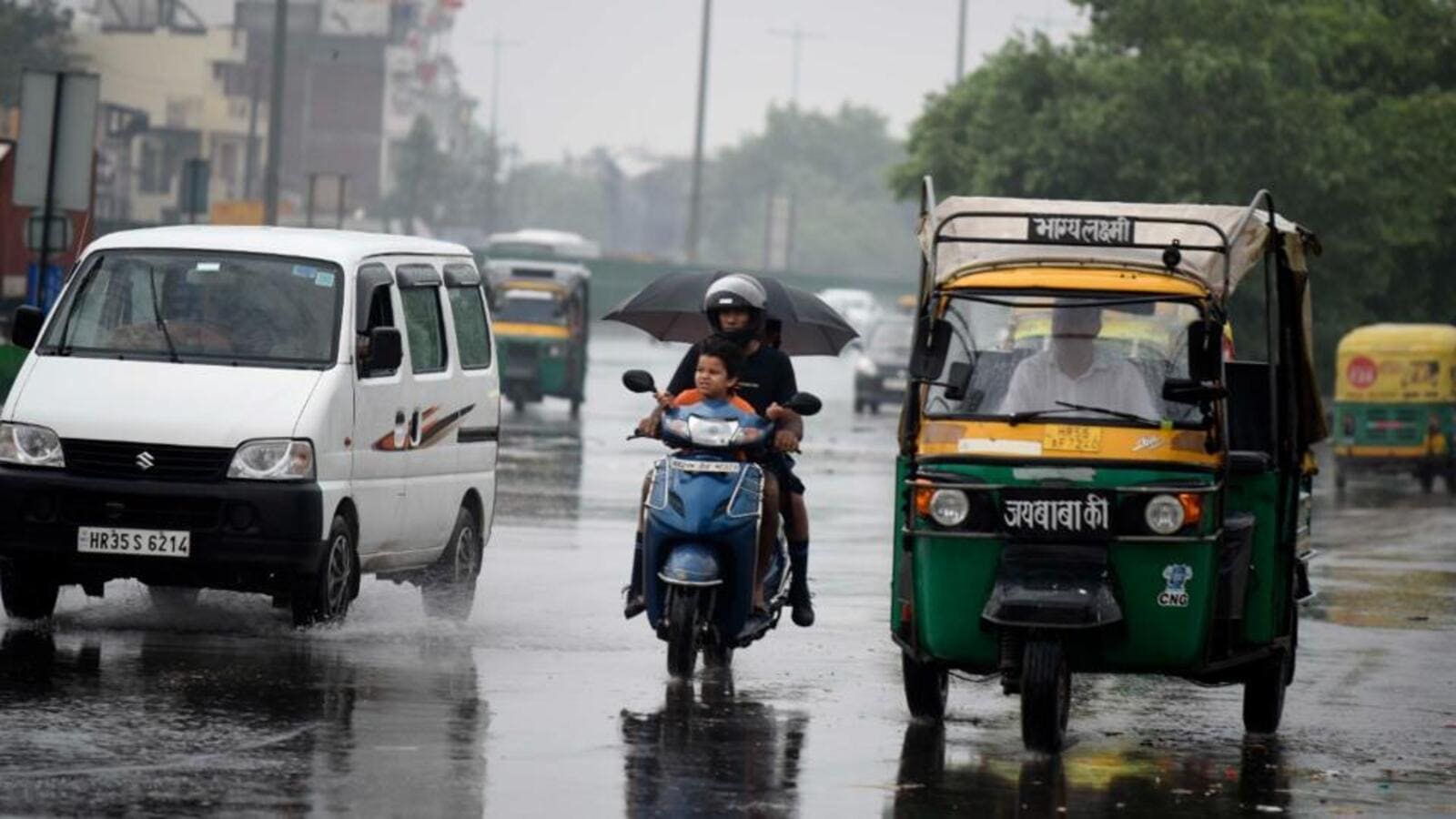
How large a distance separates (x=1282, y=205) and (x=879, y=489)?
24999 millimetres

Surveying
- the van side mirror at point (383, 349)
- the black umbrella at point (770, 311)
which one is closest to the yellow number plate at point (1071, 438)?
the black umbrella at point (770, 311)

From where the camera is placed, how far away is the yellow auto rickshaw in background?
34.5 m

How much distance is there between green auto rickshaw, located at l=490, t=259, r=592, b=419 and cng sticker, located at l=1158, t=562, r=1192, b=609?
3301 cm

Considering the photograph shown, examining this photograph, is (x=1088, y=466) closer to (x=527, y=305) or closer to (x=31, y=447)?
(x=31, y=447)

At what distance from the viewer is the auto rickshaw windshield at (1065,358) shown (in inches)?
429

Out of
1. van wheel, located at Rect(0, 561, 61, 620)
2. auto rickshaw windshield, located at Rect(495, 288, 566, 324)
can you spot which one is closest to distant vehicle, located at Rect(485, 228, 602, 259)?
auto rickshaw windshield, located at Rect(495, 288, 566, 324)

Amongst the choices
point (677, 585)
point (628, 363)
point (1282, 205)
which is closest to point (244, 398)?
point (677, 585)

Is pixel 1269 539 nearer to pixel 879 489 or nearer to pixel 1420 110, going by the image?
pixel 879 489

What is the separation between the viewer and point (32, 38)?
94750mm

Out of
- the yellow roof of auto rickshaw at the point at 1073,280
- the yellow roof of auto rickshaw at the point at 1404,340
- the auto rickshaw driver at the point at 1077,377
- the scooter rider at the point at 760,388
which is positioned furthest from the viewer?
the yellow roof of auto rickshaw at the point at 1404,340

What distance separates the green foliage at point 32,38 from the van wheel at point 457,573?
2545 inches

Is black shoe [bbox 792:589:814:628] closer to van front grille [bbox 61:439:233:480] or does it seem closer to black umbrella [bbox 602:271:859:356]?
black umbrella [bbox 602:271:859:356]

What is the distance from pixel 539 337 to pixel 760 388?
31450mm

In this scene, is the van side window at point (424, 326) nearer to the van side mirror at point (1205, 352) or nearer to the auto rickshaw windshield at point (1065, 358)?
the auto rickshaw windshield at point (1065, 358)
